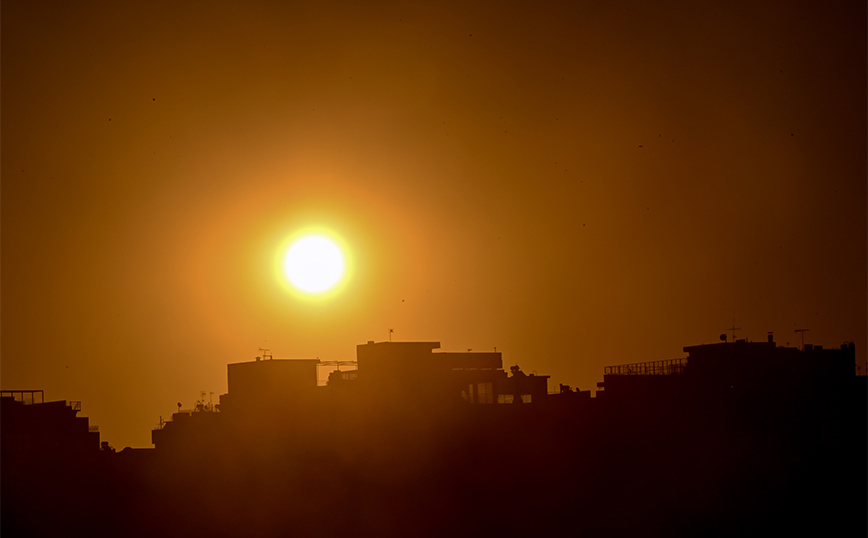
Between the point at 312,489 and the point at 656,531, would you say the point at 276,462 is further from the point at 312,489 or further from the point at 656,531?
the point at 656,531

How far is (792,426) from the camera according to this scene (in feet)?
96.2

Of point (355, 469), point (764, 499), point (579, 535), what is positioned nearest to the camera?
point (579, 535)

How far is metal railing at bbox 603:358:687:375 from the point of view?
3228cm

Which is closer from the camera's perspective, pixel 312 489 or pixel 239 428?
pixel 312 489

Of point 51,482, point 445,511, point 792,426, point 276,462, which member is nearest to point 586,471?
point 445,511

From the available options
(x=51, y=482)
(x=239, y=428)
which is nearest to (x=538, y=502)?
(x=239, y=428)

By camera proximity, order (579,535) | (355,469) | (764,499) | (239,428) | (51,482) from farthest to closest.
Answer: (239,428) < (355,469) < (764,499) < (579,535) < (51,482)

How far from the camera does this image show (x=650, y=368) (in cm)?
3259

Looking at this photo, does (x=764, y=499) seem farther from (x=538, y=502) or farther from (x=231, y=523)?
(x=231, y=523)

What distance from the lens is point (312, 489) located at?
28.1 metres

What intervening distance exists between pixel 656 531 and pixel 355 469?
9223 millimetres

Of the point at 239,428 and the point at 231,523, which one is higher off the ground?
the point at 239,428

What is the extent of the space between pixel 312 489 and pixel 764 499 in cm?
1324

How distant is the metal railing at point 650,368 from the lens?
3228 centimetres
